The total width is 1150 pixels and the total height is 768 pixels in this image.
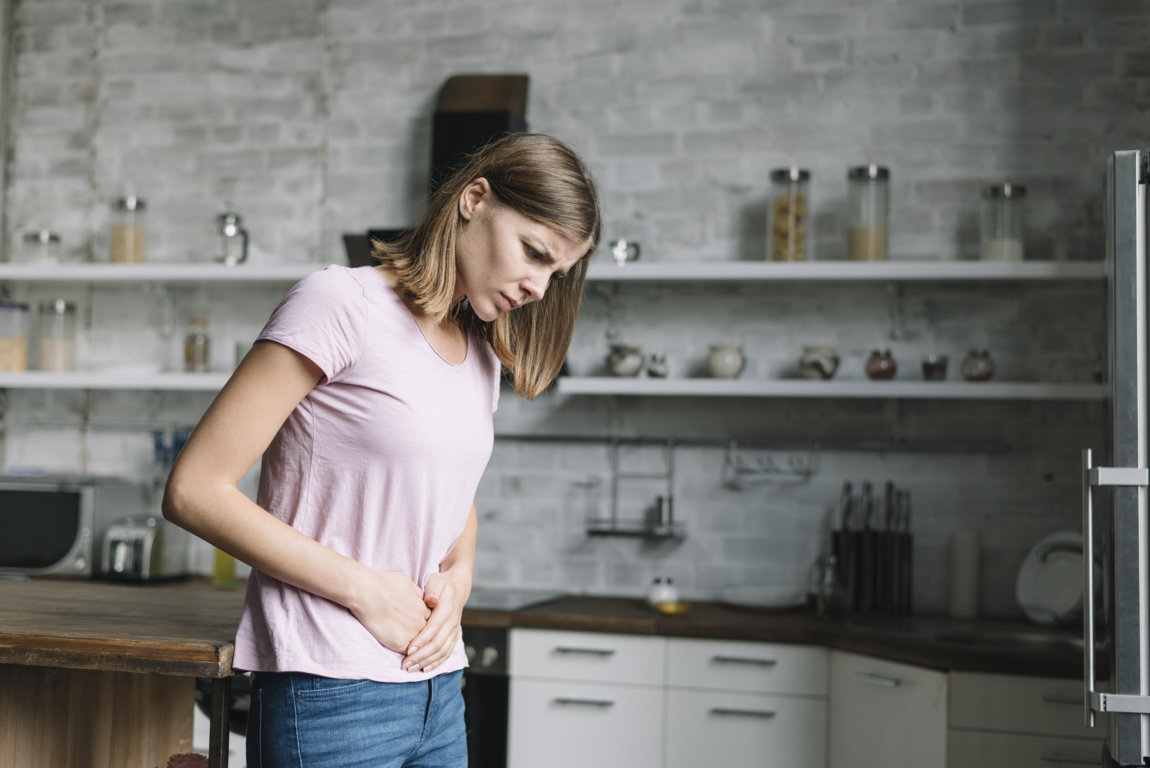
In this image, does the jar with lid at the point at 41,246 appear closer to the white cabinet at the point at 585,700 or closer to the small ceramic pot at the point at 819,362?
the white cabinet at the point at 585,700

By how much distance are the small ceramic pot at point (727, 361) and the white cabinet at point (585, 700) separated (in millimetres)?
860

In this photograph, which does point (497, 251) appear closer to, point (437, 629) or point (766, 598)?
point (437, 629)

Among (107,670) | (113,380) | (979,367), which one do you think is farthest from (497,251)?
(113,380)

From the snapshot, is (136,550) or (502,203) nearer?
(502,203)

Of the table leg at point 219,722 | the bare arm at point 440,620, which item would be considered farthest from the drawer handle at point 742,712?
the table leg at point 219,722

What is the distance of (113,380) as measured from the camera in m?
3.63

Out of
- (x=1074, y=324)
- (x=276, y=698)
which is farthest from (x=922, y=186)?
(x=276, y=698)

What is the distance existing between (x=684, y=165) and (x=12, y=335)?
2.41m

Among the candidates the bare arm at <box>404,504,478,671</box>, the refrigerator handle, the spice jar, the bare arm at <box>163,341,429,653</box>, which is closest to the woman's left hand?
the bare arm at <box>404,504,478,671</box>

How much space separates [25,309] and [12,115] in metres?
0.83

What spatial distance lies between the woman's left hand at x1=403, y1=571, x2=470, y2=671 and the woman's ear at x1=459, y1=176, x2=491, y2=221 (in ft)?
1.53

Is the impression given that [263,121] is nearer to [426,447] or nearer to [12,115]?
[12,115]

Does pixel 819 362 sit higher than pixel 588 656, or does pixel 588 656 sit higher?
pixel 819 362

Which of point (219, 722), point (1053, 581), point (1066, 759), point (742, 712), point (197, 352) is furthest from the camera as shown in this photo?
point (197, 352)
